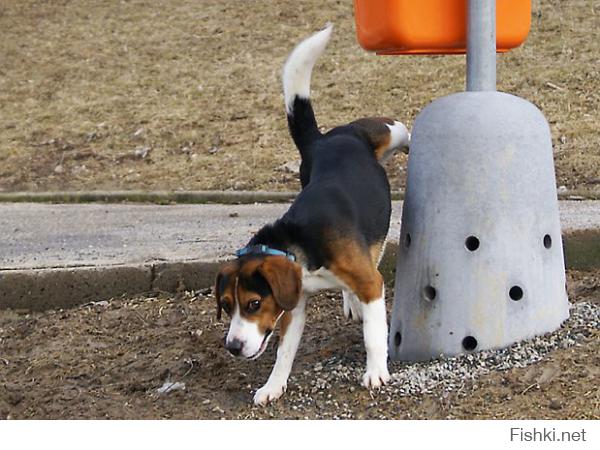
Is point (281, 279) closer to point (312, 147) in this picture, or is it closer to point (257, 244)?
point (257, 244)

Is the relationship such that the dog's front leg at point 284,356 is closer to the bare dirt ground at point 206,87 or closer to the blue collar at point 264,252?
the blue collar at point 264,252

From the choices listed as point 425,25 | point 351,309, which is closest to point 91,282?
point 351,309

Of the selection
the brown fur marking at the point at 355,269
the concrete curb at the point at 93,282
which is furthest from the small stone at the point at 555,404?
the concrete curb at the point at 93,282

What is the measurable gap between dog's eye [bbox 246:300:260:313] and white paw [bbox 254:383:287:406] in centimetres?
42

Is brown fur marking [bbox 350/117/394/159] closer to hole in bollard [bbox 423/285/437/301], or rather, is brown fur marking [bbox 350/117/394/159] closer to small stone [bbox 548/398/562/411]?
hole in bollard [bbox 423/285/437/301]

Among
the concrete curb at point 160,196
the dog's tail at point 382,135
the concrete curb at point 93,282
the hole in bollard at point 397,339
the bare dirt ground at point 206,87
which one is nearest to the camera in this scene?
the hole in bollard at point 397,339

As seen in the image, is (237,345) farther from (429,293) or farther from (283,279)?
(429,293)

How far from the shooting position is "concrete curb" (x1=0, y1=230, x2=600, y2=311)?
5.54 meters

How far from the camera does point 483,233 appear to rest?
162 inches

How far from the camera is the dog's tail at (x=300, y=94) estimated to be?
15.8ft

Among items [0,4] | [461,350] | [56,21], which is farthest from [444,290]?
[0,4]

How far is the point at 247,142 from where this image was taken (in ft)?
34.7

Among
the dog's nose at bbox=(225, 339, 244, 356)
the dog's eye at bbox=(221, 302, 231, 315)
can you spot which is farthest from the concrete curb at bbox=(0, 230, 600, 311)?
the dog's nose at bbox=(225, 339, 244, 356)

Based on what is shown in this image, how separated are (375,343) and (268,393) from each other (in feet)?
1.44
